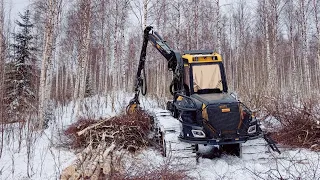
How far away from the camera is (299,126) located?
24.3 ft

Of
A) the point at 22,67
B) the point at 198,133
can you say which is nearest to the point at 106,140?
the point at 198,133

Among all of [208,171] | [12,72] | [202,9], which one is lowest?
[208,171]

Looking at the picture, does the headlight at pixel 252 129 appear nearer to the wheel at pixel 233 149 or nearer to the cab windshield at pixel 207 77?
the wheel at pixel 233 149

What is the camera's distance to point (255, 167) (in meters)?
5.52

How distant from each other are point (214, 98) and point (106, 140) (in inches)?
124

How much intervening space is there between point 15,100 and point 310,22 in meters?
21.4

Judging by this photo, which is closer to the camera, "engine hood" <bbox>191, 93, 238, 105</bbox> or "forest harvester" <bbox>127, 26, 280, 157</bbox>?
"forest harvester" <bbox>127, 26, 280, 157</bbox>

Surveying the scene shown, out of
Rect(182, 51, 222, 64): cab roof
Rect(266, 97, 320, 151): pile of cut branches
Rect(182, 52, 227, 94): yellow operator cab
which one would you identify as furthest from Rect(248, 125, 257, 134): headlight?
Rect(182, 51, 222, 64): cab roof

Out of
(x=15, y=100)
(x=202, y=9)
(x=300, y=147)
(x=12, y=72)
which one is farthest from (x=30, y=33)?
(x=300, y=147)

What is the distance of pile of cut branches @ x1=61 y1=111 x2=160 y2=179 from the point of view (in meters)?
5.12

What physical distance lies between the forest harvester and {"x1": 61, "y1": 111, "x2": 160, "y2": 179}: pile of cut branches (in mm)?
572

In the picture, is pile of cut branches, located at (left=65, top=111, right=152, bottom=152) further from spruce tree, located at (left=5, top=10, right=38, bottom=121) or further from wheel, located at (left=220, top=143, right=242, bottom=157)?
spruce tree, located at (left=5, top=10, right=38, bottom=121)

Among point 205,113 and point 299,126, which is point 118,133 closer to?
point 205,113

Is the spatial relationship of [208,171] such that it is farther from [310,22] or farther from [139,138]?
[310,22]
